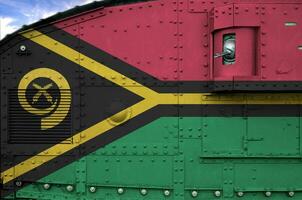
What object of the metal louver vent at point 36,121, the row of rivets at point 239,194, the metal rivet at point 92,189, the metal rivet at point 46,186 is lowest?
the row of rivets at point 239,194

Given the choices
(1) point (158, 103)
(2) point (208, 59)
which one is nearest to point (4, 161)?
(1) point (158, 103)

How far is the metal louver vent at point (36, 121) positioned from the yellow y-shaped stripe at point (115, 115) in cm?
13

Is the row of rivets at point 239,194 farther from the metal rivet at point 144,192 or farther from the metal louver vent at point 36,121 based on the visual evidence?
the metal louver vent at point 36,121

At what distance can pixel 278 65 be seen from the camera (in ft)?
12.0

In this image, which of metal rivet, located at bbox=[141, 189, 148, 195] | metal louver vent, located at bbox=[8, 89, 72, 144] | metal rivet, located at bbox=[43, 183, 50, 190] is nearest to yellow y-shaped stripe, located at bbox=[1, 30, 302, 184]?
metal louver vent, located at bbox=[8, 89, 72, 144]

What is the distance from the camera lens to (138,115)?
12.9 feet

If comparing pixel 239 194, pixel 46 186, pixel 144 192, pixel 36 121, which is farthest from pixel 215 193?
pixel 36 121

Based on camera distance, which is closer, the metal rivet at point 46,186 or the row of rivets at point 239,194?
the row of rivets at point 239,194

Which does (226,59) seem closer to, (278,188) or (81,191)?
(278,188)

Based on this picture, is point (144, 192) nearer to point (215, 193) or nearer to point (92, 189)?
point (92, 189)

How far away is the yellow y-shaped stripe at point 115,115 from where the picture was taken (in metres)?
3.88

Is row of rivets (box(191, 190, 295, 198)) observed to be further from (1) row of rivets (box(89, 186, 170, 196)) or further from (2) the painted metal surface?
(1) row of rivets (box(89, 186, 170, 196))

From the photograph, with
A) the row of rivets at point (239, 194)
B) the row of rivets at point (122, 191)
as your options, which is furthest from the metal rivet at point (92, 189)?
the row of rivets at point (239, 194)

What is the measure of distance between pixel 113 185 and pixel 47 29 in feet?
6.02
